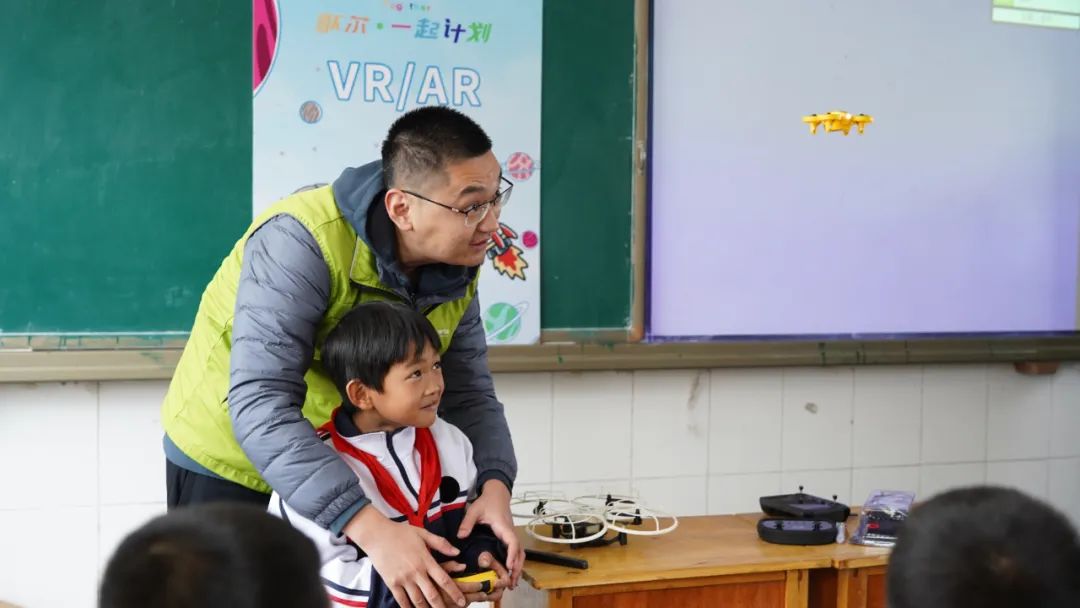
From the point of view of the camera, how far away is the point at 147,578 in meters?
0.89

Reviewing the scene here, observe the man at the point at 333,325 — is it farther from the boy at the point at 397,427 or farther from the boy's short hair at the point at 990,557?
the boy's short hair at the point at 990,557

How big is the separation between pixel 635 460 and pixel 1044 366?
1.49 metres

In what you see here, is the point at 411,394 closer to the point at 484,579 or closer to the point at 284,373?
the point at 284,373

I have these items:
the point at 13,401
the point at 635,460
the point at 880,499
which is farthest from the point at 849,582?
the point at 13,401

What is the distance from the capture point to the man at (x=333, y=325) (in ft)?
5.95

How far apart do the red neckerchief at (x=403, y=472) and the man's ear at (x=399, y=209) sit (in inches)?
14.5

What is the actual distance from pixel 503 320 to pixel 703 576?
1034mm

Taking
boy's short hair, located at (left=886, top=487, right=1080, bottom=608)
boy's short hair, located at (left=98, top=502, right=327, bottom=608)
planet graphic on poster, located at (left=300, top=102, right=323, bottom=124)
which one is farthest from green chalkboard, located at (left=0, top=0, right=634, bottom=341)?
boy's short hair, located at (left=886, top=487, right=1080, bottom=608)

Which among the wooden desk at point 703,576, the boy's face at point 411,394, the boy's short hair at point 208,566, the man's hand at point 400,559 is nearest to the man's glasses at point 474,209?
the boy's face at point 411,394

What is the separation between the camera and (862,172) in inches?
140

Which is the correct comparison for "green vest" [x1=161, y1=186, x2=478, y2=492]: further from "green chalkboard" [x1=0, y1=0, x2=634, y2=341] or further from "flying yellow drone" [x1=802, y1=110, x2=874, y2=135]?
"flying yellow drone" [x1=802, y1=110, x2=874, y2=135]

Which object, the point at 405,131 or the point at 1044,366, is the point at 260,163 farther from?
the point at 1044,366

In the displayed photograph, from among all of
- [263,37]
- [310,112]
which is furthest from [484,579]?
[263,37]

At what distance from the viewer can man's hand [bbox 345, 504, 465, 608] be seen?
180 cm
